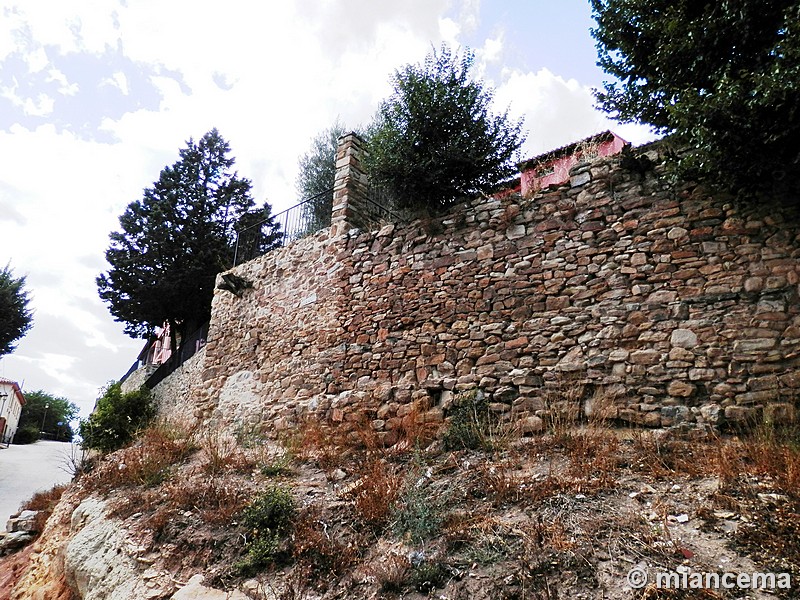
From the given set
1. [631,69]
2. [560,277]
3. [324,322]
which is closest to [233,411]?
[324,322]

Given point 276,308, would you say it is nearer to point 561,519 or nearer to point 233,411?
point 233,411

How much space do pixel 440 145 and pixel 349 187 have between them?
99.0 inches

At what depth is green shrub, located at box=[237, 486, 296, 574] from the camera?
453 centimetres

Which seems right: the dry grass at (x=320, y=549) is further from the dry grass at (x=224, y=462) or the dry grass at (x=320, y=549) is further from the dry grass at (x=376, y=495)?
the dry grass at (x=224, y=462)

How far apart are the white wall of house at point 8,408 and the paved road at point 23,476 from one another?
397 inches

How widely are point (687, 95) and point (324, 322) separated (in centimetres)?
651

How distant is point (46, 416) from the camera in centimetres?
4509

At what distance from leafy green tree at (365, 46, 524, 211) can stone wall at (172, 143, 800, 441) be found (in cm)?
58

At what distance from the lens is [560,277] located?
6.62 meters

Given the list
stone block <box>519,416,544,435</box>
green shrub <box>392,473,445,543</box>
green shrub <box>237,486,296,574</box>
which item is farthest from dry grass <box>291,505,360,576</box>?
stone block <box>519,416,544,435</box>

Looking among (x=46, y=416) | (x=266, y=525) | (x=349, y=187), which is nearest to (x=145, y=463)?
(x=266, y=525)

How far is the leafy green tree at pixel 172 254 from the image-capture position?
57.8 ft

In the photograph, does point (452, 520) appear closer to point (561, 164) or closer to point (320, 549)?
point (320, 549)

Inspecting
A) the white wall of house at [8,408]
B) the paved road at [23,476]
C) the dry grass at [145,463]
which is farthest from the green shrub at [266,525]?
the white wall of house at [8,408]
